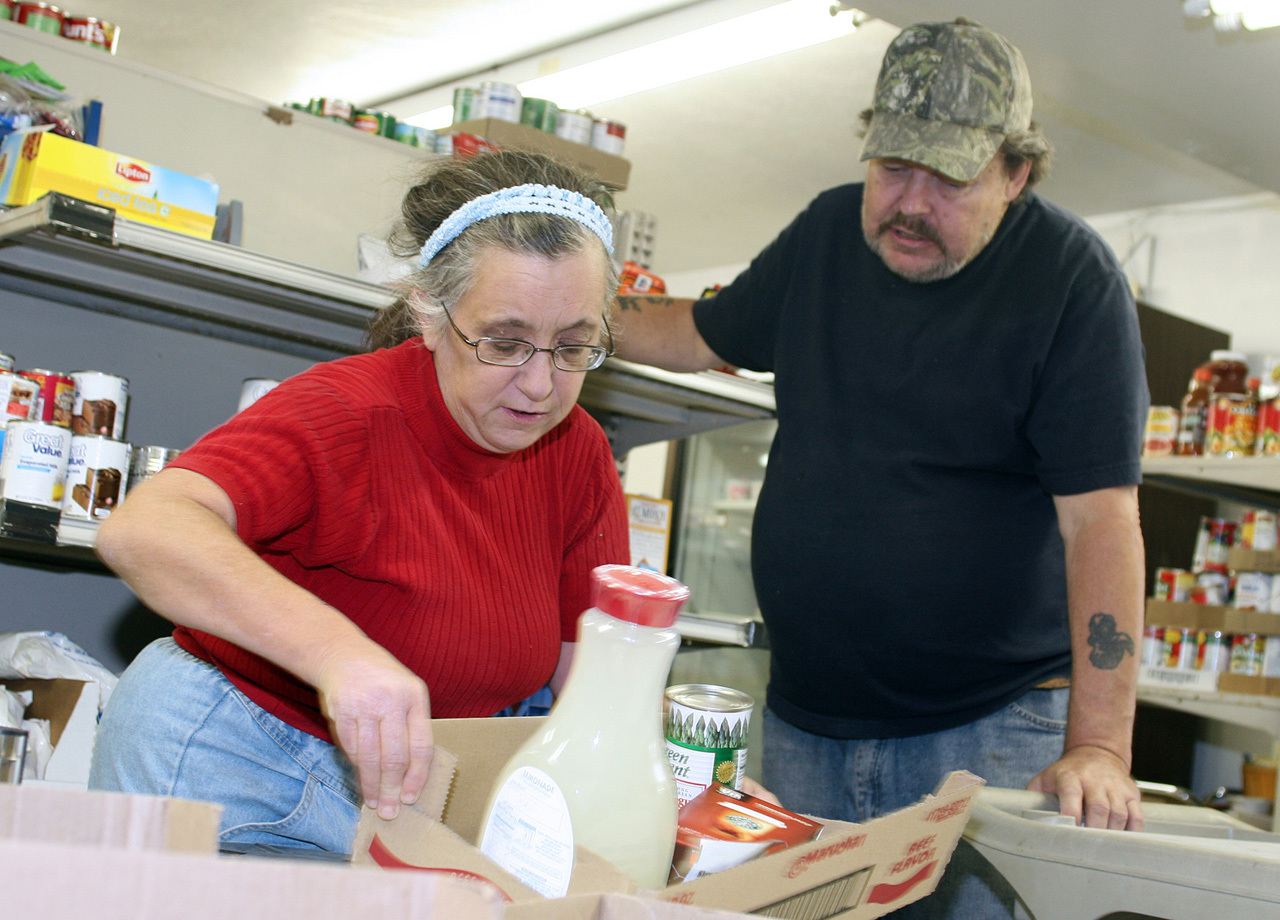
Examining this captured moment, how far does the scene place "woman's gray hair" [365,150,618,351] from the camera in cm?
128

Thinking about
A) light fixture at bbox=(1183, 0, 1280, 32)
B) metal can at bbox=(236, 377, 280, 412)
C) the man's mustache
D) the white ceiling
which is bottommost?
metal can at bbox=(236, 377, 280, 412)

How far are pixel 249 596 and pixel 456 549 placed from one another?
0.35 metres

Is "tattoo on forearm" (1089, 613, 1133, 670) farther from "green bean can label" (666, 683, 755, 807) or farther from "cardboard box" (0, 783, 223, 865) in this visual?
"cardboard box" (0, 783, 223, 865)

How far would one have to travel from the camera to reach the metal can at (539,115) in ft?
9.23

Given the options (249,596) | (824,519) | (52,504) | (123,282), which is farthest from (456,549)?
(123,282)

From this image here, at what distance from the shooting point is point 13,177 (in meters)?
1.90

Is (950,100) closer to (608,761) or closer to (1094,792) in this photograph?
(1094,792)

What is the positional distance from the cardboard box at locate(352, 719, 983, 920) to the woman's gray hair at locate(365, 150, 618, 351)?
0.62 metres

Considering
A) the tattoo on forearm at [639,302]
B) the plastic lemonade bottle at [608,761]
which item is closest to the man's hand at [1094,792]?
the plastic lemonade bottle at [608,761]

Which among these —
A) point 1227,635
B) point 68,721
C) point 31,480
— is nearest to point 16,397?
point 31,480

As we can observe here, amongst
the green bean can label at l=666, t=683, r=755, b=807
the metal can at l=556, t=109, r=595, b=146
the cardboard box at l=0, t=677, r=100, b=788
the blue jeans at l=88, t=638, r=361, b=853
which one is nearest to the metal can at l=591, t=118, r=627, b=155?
Answer: the metal can at l=556, t=109, r=595, b=146

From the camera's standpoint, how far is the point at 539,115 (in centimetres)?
282

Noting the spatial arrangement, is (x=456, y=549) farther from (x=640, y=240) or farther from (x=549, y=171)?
(x=640, y=240)

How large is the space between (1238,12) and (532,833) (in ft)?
10.6
